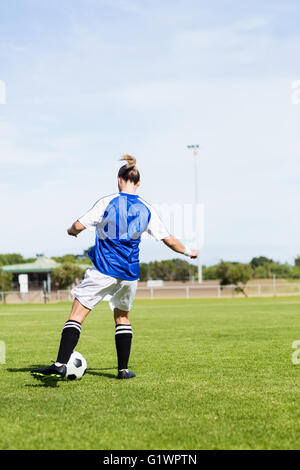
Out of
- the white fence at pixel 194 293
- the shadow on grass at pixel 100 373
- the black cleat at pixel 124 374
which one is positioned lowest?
the white fence at pixel 194 293

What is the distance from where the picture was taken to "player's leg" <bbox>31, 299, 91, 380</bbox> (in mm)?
5241

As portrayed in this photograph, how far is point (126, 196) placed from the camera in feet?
19.2

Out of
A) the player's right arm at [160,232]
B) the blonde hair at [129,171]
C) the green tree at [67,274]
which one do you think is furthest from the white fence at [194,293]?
the blonde hair at [129,171]

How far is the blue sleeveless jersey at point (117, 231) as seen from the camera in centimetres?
568

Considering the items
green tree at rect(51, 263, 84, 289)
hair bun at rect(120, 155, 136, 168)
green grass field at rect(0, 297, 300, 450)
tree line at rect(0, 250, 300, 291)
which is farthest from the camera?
green tree at rect(51, 263, 84, 289)

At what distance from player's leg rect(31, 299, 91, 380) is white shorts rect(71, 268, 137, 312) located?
0.09 metres

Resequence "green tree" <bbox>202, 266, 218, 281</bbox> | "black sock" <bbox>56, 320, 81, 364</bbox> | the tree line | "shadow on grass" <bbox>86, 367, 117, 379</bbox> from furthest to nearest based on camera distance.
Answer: "green tree" <bbox>202, 266, 218, 281</bbox> → the tree line → "shadow on grass" <bbox>86, 367, 117, 379</bbox> → "black sock" <bbox>56, 320, 81, 364</bbox>

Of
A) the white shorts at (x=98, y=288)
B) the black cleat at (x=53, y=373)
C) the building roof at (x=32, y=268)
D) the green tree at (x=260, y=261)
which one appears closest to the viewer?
the black cleat at (x=53, y=373)

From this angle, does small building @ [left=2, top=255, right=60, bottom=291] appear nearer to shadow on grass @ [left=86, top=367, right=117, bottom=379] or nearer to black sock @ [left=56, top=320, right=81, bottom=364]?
shadow on grass @ [left=86, top=367, right=117, bottom=379]

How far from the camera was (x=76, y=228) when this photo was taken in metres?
5.65

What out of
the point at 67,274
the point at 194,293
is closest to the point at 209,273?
the point at 67,274

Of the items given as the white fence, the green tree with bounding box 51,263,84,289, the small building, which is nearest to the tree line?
the green tree with bounding box 51,263,84,289

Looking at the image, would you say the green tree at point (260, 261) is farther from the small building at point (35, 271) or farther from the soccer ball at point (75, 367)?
the soccer ball at point (75, 367)

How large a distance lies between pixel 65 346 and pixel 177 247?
5.25ft
